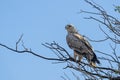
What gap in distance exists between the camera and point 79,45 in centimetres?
846

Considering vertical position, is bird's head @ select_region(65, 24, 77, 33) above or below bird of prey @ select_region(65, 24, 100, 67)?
above

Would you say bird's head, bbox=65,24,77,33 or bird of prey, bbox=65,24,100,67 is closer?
bird of prey, bbox=65,24,100,67

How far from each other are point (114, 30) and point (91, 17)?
41 centimetres

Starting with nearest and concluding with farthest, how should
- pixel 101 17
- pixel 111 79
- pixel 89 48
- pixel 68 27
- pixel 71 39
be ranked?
pixel 111 79
pixel 101 17
pixel 89 48
pixel 71 39
pixel 68 27

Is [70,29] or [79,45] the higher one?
[70,29]

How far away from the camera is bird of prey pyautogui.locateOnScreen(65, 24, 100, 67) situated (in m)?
7.63

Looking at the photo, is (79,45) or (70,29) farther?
(70,29)

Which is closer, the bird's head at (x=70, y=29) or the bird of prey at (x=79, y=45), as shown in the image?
the bird of prey at (x=79, y=45)

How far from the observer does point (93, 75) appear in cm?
502

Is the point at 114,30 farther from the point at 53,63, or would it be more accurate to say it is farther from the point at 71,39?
the point at 71,39

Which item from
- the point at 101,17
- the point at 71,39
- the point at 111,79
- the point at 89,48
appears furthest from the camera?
the point at 71,39

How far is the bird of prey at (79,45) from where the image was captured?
7.63 meters

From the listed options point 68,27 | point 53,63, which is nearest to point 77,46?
point 68,27

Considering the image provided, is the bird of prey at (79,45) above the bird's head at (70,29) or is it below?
below
